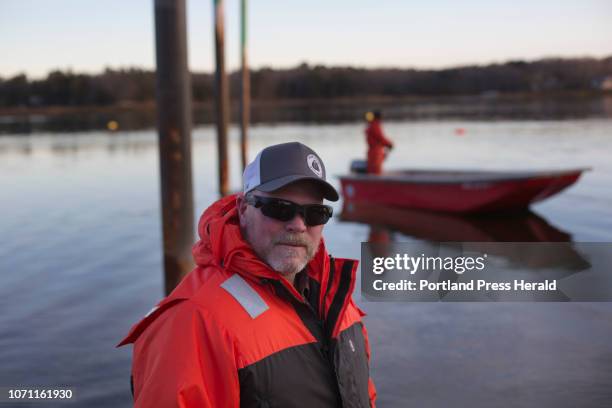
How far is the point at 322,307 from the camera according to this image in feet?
7.43

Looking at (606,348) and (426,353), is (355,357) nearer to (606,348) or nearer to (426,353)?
(426,353)

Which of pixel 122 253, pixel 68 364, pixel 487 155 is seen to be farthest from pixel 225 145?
pixel 487 155

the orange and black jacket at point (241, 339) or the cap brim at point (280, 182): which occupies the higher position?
the cap brim at point (280, 182)

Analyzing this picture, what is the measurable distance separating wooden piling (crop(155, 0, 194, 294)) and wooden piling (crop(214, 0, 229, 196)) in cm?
871

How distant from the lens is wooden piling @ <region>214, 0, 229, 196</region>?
1378cm

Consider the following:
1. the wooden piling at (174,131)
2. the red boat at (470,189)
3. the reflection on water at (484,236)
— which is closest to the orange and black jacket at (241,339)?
the wooden piling at (174,131)

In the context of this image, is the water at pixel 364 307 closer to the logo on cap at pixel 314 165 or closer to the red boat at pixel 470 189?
the red boat at pixel 470 189

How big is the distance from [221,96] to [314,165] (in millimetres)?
12752

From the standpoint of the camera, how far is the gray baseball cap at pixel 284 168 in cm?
215

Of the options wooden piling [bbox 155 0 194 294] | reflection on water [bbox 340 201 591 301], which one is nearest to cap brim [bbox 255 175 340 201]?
wooden piling [bbox 155 0 194 294]

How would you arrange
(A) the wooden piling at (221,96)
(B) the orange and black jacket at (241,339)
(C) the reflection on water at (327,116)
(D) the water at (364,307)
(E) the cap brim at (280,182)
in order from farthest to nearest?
(C) the reflection on water at (327,116)
(A) the wooden piling at (221,96)
(D) the water at (364,307)
(E) the cap brim at (280,182)
(B) the orange and black jacket at (241,339)

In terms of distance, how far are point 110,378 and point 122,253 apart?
5120mm

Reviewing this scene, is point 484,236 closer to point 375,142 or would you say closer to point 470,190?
point 470,190

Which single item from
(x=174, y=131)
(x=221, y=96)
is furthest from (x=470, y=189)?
(x=174, y=131)
